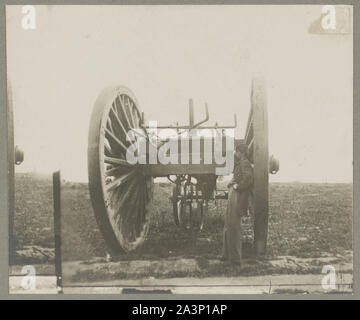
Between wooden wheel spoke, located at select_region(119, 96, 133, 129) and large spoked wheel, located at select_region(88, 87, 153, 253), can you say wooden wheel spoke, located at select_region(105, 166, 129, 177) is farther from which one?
wooden wheel spoke, located at select_region(119, 96, 133, 129)

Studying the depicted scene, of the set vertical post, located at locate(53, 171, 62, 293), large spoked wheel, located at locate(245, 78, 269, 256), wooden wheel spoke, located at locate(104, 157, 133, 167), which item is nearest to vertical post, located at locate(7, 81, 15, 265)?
vertical post, located at locate(53, 171, 62, 293)

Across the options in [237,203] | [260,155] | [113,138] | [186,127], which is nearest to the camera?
A: [260,155]

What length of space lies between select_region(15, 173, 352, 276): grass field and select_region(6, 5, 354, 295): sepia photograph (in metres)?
0.01

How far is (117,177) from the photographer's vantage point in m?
4.21

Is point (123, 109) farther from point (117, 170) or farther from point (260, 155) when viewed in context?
point (260, 155)

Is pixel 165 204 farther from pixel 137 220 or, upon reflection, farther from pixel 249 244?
pixel 249 244

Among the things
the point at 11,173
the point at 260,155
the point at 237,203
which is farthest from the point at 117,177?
the point at 260,155

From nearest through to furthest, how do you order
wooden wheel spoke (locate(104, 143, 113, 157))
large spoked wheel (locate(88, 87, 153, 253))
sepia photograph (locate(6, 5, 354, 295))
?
1. large spoked wheel (locate(88, 87, 153, 253))
2. wooden wheel spoke (locate(104, 143, 113, 157))
3. sepia photograph (locate(6, 5, 354, 295))

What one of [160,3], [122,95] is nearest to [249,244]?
[122,95]

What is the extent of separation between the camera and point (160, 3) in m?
4.20

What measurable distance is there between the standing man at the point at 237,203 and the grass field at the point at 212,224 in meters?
0.16

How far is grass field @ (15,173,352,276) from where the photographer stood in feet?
13.8

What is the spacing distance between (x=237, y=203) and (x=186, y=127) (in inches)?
32.6

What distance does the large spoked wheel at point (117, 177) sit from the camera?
3.64 m
